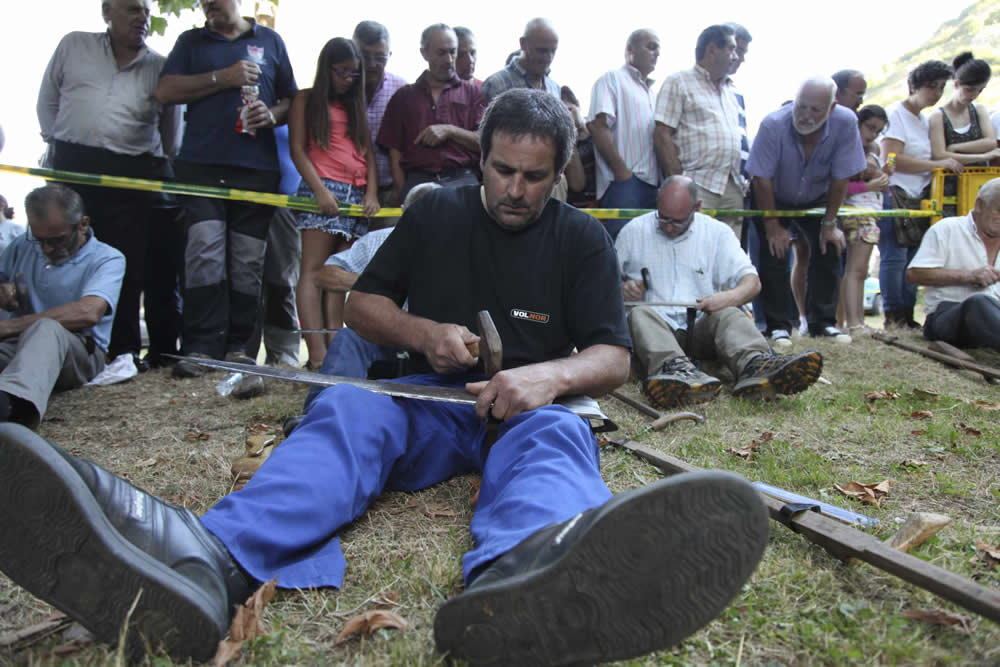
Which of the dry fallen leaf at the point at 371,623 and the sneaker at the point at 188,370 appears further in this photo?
the sneaker at the point at 188,370

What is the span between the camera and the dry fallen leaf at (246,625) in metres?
1.44

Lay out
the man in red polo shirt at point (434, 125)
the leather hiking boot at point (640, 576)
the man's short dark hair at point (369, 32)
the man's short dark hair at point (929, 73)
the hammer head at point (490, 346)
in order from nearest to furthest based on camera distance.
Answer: the leather hiking boot at point (640, 576) < the hammer head at point (490, 346) < the man in red polo shirt at point (434, 125) < the man's short dark hair at point (369, 32) < the man's short dark hair at point (929, 73)

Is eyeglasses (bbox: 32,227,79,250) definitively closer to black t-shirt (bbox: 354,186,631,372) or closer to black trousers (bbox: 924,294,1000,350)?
black t-shirt (bbox: 354,186,631,372)

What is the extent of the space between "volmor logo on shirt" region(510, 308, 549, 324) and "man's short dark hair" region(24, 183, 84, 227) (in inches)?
138

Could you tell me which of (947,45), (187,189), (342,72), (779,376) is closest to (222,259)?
(187,189)

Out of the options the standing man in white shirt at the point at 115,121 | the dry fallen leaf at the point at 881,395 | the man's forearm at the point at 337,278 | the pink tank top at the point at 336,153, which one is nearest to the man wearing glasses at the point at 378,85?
the pink tank top at the point at 336,153

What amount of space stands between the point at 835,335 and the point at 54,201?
254 inches

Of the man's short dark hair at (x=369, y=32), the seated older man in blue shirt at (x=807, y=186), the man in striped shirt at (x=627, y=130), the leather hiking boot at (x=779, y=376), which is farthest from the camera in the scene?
the seated older man in blue shirt at (x=807, y=186)

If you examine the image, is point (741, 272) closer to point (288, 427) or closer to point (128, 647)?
point (288, 427)

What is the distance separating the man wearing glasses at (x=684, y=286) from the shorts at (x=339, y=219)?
2.06 metres

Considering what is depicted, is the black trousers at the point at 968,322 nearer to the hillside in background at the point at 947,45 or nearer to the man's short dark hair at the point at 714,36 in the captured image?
the man's short dark hair at the point at 714,36

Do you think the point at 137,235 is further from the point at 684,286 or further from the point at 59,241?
the point at 684,286

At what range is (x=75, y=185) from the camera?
5.09 meters

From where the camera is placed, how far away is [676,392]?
4.23 metres
